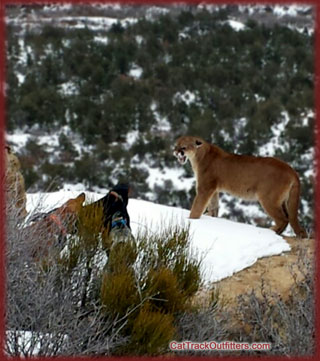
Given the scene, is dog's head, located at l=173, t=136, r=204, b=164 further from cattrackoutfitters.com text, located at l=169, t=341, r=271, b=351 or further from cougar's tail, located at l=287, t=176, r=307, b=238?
cattrackoutfitters.com text, located at l=169, t=341, r=271, b=351

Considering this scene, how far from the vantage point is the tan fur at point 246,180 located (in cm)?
938

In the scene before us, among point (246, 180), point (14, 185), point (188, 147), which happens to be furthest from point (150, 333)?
point (188, 147)

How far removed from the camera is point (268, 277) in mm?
7961

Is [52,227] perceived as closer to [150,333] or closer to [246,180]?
[150,333]

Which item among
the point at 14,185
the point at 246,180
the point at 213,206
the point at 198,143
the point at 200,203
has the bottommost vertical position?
the point at 213,206

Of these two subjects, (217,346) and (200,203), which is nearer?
(217,346)

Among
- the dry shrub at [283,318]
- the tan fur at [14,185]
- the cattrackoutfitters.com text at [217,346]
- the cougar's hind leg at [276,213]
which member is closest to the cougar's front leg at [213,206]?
the cougar's hind leg at [276,213]

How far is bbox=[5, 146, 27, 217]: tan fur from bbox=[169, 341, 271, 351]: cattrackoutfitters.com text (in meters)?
2.05

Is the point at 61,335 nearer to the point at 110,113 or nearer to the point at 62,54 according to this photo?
the point at 110,113

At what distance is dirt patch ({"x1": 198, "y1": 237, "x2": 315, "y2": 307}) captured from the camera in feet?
24.4

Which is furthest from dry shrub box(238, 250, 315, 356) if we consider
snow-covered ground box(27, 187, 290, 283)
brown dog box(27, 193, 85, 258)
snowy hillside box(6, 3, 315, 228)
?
snowy hillside box(6, 3, 315, 228)

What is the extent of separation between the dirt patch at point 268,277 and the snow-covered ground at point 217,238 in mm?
91

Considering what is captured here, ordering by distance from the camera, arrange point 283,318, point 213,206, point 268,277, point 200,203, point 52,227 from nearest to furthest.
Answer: point 283,318, point 52,227, point 268,277, point 200,203, point 213,206

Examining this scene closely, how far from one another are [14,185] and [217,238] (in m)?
2.19
